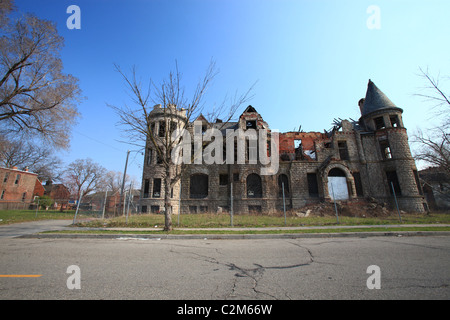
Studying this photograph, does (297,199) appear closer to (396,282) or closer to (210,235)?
(210,235)

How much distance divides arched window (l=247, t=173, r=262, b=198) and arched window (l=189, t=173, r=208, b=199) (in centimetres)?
560

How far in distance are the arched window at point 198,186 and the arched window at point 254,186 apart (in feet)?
18.4

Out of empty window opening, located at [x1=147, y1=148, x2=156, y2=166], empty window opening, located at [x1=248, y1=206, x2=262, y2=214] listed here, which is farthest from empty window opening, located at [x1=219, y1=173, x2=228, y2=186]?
empty window opening, located at [x1=147, y1=148, x2=156, y2=166]

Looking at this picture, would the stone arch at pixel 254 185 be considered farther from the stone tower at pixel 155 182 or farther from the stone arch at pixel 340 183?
the stone tower at pixel 155 182

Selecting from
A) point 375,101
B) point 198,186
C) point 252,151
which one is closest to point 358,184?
point 375,101

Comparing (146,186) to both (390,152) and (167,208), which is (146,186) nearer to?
(167,208)

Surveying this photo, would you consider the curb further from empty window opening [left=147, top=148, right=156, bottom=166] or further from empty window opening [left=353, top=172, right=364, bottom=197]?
empty window opening [left=147, top=148, right=156, bottom=166]

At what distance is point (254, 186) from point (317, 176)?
8.13m

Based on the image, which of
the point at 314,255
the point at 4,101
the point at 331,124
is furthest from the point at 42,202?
the point at 331,124

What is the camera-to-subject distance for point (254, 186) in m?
22.5

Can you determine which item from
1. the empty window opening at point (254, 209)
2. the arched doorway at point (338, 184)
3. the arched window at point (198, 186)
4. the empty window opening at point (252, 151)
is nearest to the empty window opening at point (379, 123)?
the arched doorway at point (338, 184)

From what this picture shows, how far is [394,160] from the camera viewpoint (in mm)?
22391

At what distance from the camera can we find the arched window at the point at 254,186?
22.2 m

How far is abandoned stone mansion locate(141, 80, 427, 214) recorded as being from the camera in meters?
21.6
